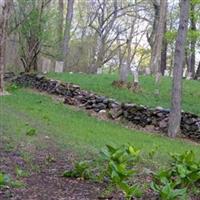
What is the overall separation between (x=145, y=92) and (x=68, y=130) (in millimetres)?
7178

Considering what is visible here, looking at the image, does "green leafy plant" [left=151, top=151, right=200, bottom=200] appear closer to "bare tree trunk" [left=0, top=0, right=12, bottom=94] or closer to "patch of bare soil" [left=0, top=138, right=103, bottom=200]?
"patch of bare soil" [left=0, top=138, right=103, bottom=200]

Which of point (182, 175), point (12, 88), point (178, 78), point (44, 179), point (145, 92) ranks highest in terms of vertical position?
point (178, 78)

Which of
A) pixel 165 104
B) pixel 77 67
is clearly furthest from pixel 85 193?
pixel 77 67

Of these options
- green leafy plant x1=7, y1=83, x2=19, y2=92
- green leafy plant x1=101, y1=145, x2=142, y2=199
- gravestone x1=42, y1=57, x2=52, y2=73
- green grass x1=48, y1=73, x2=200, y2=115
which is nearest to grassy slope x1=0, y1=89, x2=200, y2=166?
green leafy plant x1=101, y1=145, x2=142, y2=199

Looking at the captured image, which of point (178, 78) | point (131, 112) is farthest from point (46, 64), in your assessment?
point (178, 78)

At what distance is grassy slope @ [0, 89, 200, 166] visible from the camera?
8.69m

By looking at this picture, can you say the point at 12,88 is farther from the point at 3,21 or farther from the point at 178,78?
the point at 178,78

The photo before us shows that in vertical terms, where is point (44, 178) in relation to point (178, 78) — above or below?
below

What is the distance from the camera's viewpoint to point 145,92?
17.0 m

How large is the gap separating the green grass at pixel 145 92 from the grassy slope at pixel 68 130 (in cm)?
223

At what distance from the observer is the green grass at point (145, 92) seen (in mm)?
15312

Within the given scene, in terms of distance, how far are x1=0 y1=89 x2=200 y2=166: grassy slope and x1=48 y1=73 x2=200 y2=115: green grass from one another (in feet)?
7.33

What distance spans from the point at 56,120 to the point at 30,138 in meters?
3.13

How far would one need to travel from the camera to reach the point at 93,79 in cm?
1989
